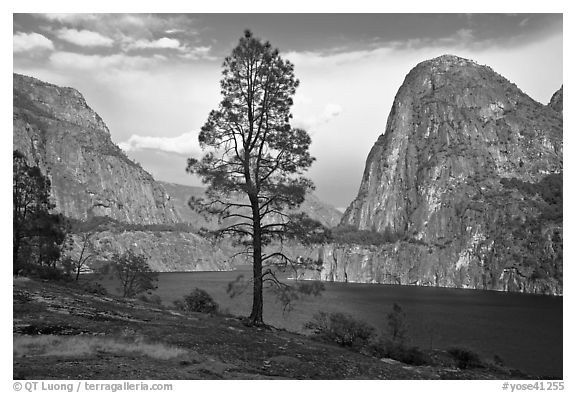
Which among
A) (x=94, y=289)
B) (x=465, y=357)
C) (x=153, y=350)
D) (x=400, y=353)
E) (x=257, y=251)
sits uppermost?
(x=257, y=251)

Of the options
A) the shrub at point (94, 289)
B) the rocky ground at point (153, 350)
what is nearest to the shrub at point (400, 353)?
the rocky ground at point (153, 350)

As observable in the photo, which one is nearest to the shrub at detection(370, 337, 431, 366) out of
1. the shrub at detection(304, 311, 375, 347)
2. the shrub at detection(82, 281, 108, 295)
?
the shrub at detection(304, 311, 375, 347)

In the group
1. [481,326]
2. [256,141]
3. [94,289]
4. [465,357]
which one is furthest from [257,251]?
[481,326]

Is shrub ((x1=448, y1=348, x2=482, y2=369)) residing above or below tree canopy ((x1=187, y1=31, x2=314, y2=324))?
below

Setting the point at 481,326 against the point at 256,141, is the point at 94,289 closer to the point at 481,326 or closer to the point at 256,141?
the point at 256,141

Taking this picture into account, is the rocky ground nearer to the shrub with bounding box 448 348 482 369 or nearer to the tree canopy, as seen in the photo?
the tree canopy

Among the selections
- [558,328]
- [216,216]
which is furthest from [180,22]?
[558,328]

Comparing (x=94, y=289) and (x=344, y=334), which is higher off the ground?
(x=94, y=289)
